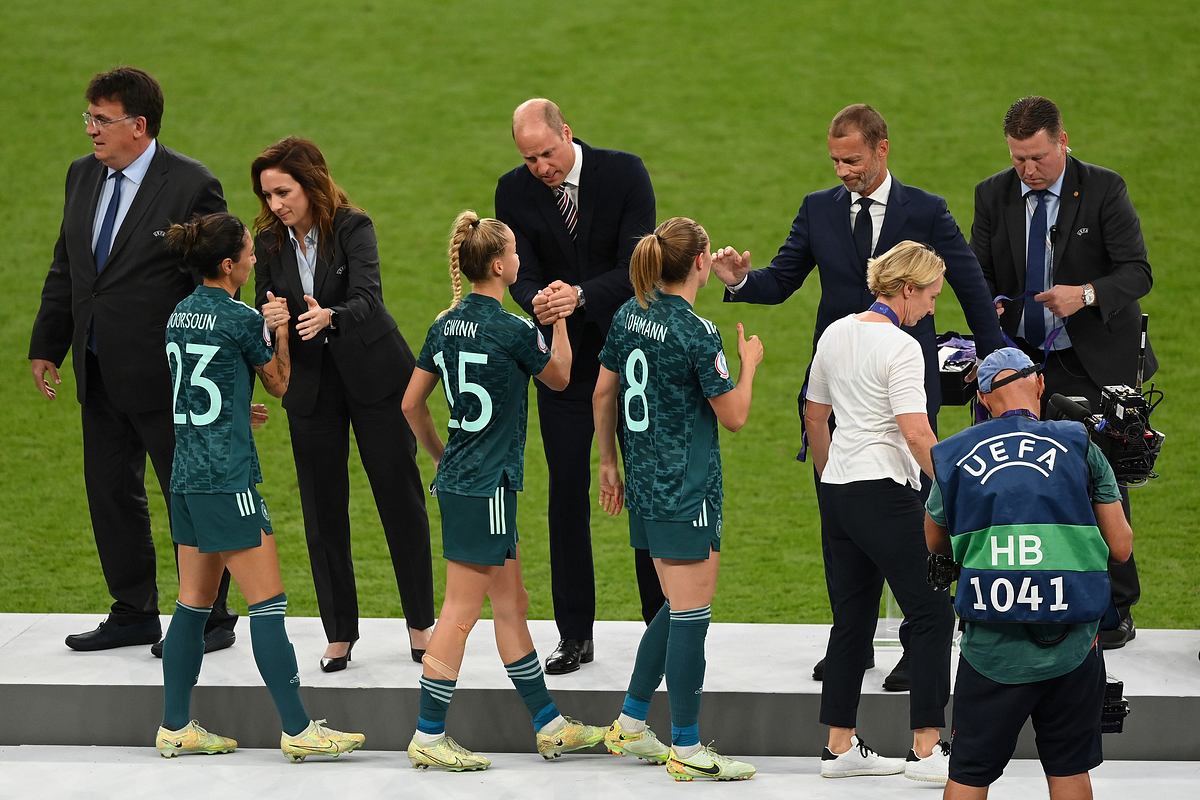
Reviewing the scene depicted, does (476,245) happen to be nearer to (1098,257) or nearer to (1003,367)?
(1003,367)

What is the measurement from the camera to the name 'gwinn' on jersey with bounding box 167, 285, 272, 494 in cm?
408

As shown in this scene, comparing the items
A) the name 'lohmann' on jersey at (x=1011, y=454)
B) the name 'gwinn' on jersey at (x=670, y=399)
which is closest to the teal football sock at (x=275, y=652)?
the name 'gwinn' on jersey at (x=670, y=399)

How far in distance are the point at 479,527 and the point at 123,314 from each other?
4.91 ft

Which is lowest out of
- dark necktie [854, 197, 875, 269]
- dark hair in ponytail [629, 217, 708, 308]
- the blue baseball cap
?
the blue baseball cap

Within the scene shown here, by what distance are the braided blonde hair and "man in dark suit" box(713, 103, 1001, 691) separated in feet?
2.47

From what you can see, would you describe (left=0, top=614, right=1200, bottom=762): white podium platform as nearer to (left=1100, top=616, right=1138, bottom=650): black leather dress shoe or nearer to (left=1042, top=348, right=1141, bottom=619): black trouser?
(left=1100, top=616, right=1138, bottom=650): black leather dress shoe

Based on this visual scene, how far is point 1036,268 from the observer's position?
192 inches

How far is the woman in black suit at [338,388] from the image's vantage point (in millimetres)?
4598

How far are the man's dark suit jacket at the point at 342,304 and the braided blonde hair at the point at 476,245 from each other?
0.62m

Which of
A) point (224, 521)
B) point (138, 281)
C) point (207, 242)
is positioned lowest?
point (224, 521)

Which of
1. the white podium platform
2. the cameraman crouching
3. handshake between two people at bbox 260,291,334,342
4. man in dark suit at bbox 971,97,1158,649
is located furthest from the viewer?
man in dark suit at bbox 971,97,1158,649

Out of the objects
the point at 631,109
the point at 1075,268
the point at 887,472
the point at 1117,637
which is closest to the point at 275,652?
the point at 887,472

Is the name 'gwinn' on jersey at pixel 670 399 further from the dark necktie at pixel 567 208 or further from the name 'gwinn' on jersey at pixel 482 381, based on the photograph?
the dark necktie at pixel 567 208

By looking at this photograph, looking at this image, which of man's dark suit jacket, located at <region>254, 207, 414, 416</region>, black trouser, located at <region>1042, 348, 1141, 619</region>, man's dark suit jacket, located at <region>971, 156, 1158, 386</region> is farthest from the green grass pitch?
man's dark suit jacket, located at <region>254, 207, 414, 416</region>
